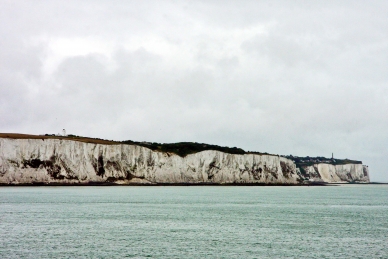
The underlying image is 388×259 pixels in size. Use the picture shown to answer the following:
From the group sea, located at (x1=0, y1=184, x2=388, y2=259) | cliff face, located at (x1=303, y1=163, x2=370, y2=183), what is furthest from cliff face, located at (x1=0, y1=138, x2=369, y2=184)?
sea, located at (x1=0, y1=184, x2=388, y2=259)

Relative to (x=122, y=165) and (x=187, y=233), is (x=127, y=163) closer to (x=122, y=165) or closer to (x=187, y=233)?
(x=122, y=165)

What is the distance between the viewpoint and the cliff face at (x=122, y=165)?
86375mm

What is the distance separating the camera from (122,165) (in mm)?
98500

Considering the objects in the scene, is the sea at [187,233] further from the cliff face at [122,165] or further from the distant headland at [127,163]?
the distant headland at [127,163]

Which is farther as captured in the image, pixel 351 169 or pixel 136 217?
pixel 351 169

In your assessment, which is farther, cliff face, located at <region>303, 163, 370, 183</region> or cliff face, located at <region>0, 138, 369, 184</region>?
cliff face, located at <region>303, 163, 370, 183</region>

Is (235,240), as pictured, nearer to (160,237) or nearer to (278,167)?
(160,237)

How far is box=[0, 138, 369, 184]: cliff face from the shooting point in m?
86.4

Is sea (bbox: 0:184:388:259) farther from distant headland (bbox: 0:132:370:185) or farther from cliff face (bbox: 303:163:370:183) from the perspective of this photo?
cliff face (bbox: 303:163:370:183)

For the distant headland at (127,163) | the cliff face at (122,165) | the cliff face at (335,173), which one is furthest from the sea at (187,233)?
the cliff face at (335,173)

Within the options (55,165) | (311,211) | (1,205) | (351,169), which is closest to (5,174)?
(55,165)

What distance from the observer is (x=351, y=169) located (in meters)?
172

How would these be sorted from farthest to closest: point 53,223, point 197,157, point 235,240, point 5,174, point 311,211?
point 197,157, point 5,174, point 311,211, point 53,223, point 235,240

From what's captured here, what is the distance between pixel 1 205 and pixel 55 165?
39.8 meters
